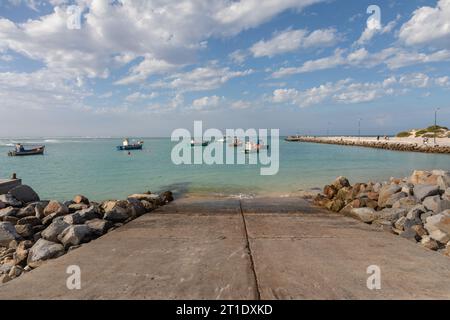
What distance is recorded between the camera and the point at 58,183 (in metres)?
20.4

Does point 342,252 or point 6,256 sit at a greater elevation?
point 342,252

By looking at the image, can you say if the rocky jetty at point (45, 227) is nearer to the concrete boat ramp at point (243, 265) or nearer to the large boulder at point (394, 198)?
the concrete boat ramp at point (243, 265)

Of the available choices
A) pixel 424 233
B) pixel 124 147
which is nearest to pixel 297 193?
pixel 424 233

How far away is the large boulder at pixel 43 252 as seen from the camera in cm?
475

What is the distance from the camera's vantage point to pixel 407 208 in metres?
7.12

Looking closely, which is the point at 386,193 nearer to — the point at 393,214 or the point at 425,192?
the point at 425,192

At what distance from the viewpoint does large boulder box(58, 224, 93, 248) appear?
17.3 ft

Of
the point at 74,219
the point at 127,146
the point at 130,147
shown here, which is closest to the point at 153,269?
the point at 74,219

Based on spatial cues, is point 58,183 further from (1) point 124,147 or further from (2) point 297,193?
(1) point 124,147

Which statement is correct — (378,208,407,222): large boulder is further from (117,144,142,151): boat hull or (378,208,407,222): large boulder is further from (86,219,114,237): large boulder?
(117,144,142,151): boat hull

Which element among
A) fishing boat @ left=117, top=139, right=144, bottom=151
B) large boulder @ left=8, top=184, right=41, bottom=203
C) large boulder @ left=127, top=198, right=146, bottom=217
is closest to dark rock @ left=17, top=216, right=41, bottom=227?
large boulder @ left=127, top=198, right=146, bottom=217

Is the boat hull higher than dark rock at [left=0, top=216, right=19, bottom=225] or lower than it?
higher

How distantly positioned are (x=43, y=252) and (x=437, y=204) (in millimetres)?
8604

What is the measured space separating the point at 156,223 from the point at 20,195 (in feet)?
19.5
